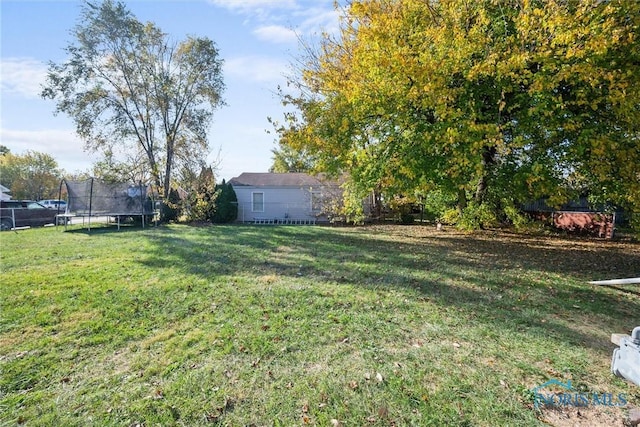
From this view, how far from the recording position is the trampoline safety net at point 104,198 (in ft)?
40.9

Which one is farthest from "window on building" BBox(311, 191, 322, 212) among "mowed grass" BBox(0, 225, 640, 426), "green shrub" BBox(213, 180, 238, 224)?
"mowed grass" BBox(0, 225, 640, 426)

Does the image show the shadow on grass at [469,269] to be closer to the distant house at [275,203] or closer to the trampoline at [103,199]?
the trampoline at [103,199]

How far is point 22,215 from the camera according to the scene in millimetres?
13508

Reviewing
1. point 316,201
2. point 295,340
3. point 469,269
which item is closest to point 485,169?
point 469,269

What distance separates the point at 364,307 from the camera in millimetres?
4117

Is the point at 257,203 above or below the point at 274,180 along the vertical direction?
below

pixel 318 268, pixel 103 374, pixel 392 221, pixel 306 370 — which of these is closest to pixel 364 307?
pixel 306 370

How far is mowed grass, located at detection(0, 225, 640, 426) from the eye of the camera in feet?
7.38

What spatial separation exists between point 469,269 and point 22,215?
1733cm

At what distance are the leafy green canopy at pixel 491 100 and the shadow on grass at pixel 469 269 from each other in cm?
164

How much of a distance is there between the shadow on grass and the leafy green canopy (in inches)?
64.7

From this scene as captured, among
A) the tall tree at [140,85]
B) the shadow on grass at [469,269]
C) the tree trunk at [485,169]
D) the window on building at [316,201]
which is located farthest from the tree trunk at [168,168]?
the tree trunk at [485,169]

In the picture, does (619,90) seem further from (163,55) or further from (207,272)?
(163,55)

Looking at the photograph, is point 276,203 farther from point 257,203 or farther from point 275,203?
point 257,203
